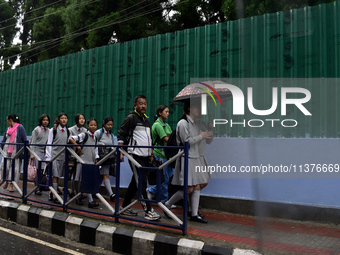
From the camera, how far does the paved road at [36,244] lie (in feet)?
15.1

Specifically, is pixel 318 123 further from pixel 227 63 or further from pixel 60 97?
pixel 60 97

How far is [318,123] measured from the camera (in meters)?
5.62

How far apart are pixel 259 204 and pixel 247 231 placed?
101cm

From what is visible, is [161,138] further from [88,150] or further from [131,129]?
[88,150]

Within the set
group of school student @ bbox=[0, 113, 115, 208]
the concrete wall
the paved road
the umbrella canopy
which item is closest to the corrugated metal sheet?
the concrete wall

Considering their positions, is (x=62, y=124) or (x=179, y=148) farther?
(x=62, y=124)

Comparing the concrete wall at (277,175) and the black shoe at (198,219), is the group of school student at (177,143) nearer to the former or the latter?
the black shoe at (198,219)

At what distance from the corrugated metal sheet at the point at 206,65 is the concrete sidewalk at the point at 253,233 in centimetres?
137

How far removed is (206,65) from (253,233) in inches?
122

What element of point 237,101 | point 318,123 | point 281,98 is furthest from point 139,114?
point 318,123

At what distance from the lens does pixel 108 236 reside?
4852mm

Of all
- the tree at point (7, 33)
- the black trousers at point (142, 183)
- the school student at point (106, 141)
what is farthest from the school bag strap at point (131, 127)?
the tree at point (7, 33)

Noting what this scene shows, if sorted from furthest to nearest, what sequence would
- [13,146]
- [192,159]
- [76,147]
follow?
[13,146]
[76,147]
[192,159]

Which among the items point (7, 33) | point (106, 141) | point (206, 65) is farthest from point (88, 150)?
point (7, 33)
